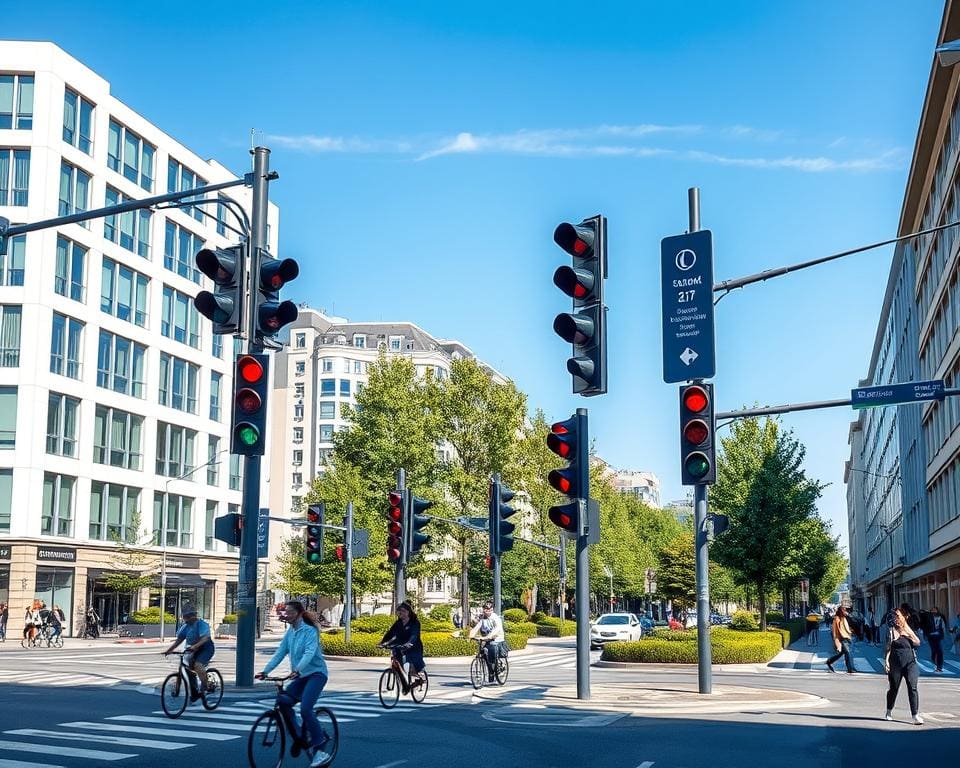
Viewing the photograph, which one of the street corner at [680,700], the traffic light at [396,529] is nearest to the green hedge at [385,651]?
the traffic light at [396,529]

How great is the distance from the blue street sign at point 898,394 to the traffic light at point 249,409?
8724 mm

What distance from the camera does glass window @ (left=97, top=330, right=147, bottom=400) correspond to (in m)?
53.9

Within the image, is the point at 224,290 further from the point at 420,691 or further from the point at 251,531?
the point at 420,691

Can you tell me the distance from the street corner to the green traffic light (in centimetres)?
343

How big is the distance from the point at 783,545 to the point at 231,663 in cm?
2369

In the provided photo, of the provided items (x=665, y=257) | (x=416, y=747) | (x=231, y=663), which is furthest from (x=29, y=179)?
(x=416, y=747)

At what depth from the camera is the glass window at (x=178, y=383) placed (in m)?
59.3

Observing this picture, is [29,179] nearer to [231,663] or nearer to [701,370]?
[231,663]

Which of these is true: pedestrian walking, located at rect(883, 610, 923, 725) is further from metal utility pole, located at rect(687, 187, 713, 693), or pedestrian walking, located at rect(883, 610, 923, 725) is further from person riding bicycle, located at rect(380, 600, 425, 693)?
person riding bicycle, located at rect(380, 600, 425, 693)

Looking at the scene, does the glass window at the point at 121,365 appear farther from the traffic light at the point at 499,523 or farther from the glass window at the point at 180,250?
the traffic light at the point at 499,523

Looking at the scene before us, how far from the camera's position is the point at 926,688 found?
74.5 ft

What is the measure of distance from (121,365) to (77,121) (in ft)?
39.3

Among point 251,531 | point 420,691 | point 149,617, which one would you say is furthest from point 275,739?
point 149,617

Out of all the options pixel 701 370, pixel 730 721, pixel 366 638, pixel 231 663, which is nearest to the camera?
pixel 730 721
